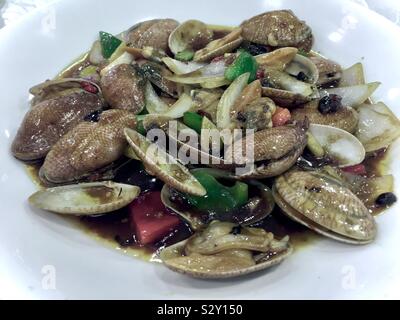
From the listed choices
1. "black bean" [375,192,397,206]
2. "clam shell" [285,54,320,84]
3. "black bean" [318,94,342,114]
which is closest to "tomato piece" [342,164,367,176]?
"black bean" [375,192,397,206]

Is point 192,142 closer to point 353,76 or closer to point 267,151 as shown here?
point 267,151

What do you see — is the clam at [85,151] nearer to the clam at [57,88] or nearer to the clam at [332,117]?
the clam at [57,88]

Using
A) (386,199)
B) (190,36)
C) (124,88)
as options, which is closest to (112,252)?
(124,88)

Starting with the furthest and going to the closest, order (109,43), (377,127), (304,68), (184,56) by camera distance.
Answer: (109,43) < (184,56) < (304,68) < (377,127)

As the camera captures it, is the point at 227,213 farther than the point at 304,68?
No

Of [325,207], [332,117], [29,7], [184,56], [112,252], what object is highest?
[29,7]

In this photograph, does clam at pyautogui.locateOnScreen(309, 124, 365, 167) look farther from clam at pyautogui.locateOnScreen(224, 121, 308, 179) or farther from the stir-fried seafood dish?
clam at pyautogui.locateOnScreen(224, 121, 308, 179)
